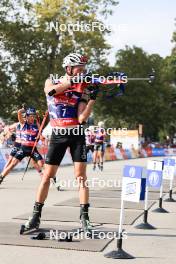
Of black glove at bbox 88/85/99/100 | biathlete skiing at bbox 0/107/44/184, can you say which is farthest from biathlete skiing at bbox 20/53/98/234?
biathlete skiing at bbox 0/107/44/184

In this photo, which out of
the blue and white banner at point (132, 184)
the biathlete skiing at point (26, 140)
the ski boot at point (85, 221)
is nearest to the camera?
the blue and white banner at point (132, 184)

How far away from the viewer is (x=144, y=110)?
241ft

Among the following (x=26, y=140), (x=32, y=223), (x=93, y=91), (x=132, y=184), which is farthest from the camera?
(x=26, y=140)

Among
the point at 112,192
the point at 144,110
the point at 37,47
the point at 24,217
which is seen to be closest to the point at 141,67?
the point at 144,110

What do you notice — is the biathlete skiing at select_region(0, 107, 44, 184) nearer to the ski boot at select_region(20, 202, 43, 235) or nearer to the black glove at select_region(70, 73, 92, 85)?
the ski boot at select_region(20, 202, 43, 235)

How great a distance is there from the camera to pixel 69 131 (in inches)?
293

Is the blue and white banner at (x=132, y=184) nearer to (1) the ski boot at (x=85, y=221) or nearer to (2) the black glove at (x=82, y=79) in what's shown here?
(1) the ski boot at (x=85, y=221)

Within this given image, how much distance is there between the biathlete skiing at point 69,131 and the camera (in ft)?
24.2

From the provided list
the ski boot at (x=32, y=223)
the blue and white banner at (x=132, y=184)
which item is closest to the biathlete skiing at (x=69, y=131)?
the ski boot at (x=32, y=223)

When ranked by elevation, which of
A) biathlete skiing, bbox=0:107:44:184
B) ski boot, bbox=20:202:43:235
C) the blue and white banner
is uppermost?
biathlete skiing, bbox=0:107:44:184

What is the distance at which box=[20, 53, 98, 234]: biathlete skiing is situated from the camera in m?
7.36

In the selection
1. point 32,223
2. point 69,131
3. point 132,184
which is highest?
point 69,131

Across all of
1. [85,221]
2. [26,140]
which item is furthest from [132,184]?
[26,140]

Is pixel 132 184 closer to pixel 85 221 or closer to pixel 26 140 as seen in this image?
pixel 85 221
